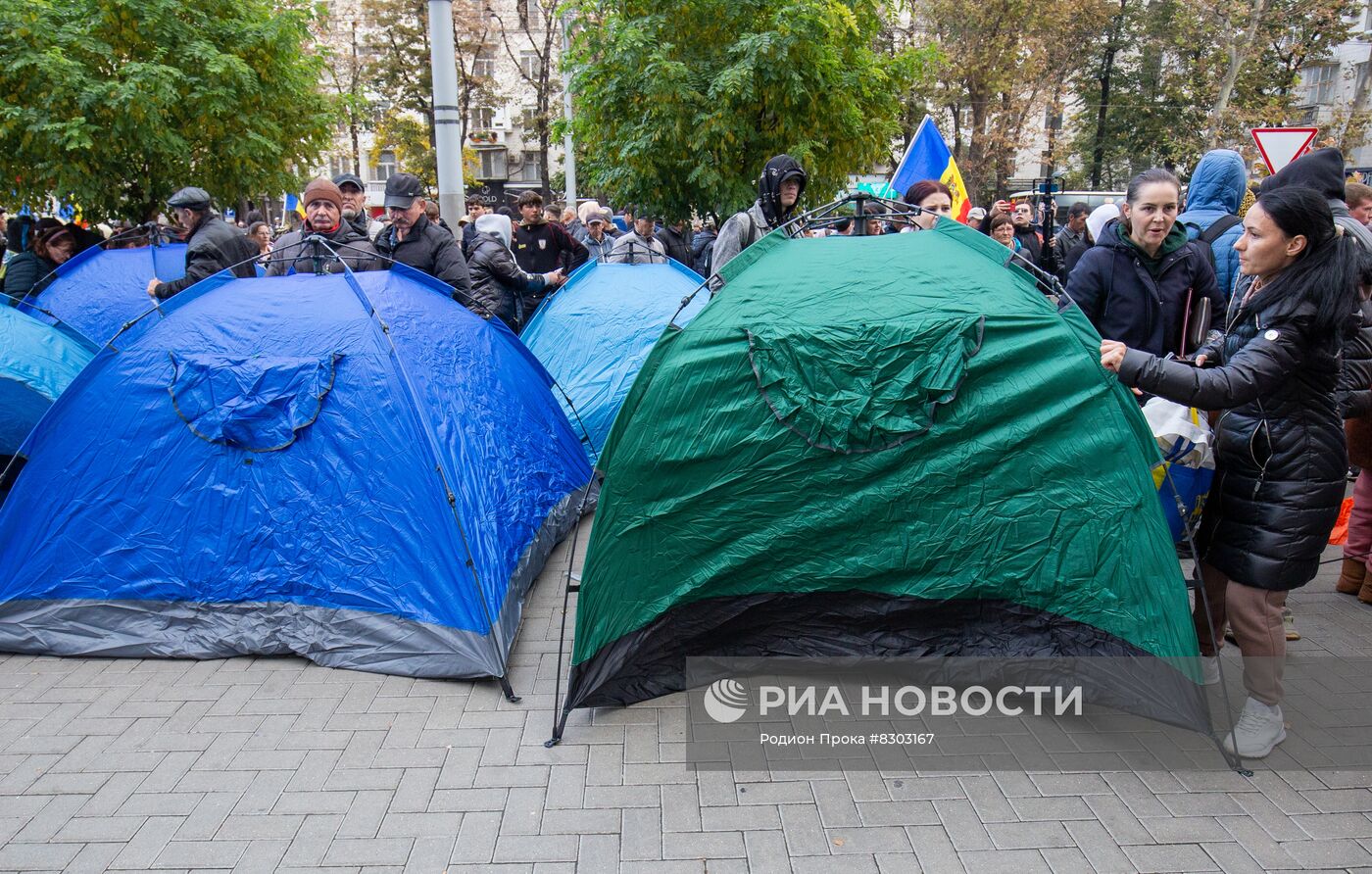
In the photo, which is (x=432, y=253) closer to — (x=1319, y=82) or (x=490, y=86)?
(x=490, y=86)

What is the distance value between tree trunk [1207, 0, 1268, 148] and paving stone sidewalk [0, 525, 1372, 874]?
2377 centimetres

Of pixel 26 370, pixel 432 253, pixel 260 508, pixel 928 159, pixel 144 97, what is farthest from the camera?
pixel 928 159

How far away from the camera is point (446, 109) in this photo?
747cm

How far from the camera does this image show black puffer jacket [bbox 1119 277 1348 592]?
2.91 meters

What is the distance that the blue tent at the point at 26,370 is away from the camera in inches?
202

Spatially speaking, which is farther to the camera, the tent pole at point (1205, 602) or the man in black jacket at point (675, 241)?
the man in black jacket at point (675, 241)

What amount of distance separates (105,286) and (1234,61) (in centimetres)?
2428

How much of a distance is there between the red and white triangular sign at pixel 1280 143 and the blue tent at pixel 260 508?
6.33 metres

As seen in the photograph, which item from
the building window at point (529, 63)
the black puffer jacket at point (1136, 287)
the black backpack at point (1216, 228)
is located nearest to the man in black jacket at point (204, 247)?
the black puffer jacket at point (1136, 287)

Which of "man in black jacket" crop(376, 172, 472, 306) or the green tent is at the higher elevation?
"man in black jacket" crop(376, 172, 472, 306)

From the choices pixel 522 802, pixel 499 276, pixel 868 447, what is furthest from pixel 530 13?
pixel 522 802

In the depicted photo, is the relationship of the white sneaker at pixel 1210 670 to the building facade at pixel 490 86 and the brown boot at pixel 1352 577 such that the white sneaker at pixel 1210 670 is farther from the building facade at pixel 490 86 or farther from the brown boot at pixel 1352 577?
the building facade at pixel 490 86

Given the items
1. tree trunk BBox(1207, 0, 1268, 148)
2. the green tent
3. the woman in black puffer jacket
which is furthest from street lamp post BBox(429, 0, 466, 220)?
tree trunk BBox(1207, 0, 1268, 148)

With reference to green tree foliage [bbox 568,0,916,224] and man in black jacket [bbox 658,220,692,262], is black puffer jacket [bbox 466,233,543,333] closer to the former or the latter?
green tree foliage [bbox 568,0,916,224]
